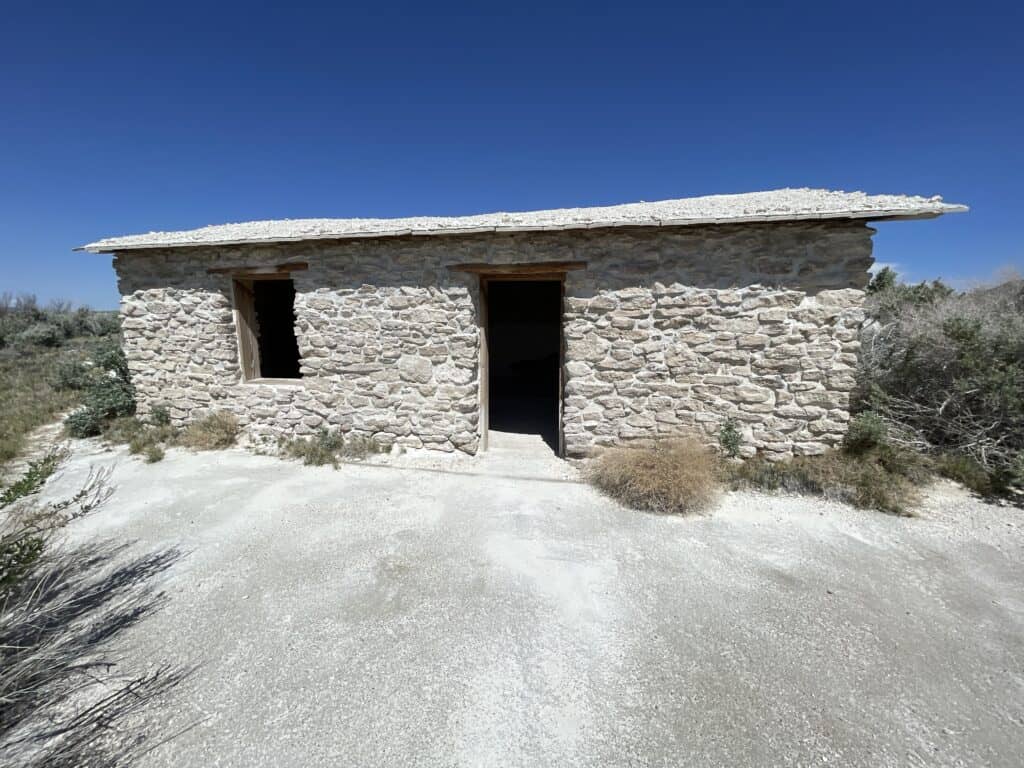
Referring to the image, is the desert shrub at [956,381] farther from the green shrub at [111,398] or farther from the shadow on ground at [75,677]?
the green shrub at [111,398]

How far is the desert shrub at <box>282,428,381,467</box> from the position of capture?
5266 mm

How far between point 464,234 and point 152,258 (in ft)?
Answer: 16.0

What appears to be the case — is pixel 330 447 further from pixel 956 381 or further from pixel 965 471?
pixel 956 381

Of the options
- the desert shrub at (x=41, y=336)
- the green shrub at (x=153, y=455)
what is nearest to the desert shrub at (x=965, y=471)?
the green shrub at (x=153, y=455)

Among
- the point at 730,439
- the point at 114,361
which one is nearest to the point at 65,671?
the point at 730,439

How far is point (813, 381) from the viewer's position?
447cm

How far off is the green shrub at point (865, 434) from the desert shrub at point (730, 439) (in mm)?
1131

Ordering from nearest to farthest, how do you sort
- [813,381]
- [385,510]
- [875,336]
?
1. [385,510]
2. [813,381]
3. [875,336]

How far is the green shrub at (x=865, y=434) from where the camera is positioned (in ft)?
14.2

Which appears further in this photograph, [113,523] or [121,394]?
[121,394]

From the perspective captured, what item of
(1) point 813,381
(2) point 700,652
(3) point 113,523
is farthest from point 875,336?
(3) point 113,523

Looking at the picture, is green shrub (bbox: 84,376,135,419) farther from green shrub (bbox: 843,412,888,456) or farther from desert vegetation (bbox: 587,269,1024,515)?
green shrub (bbox: 843,412,888,456)

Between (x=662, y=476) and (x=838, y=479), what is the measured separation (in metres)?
1.88

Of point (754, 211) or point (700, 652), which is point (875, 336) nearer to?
point (754, 211)
